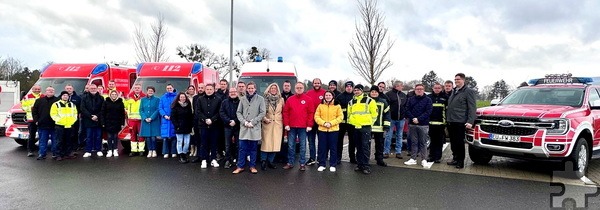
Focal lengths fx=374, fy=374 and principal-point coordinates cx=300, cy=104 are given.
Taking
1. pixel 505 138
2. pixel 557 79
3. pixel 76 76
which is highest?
pixel 76 76

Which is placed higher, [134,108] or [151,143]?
[134,108]

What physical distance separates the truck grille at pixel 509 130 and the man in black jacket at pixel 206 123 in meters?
5.42

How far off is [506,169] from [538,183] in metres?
1.24

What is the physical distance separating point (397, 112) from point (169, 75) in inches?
249

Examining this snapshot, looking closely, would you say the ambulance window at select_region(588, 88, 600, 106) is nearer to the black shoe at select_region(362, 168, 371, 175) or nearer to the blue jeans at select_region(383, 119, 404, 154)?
the blue jeans at select_region(383, 119, 404, 154)

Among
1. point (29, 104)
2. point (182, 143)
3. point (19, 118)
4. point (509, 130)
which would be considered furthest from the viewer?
point (19, 118)

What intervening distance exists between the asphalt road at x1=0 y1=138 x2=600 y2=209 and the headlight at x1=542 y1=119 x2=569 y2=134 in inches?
37.8

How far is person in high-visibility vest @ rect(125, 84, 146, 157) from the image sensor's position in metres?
8.85

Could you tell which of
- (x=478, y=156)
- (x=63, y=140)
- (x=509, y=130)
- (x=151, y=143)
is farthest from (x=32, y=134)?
(x=509, y=130)

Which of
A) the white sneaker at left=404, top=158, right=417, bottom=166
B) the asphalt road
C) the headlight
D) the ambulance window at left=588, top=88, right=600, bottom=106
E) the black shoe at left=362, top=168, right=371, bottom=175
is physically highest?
the ambulance window at left=588, top=88, right=600, bottom=106

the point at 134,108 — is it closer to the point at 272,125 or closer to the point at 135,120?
the point at 135,120

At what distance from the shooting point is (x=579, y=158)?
6953 mm

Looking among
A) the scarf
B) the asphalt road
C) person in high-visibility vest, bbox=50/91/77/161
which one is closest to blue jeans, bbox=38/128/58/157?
person in high-visibility vest, bbox=50/91/77/161

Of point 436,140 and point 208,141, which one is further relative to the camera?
point 436,140
